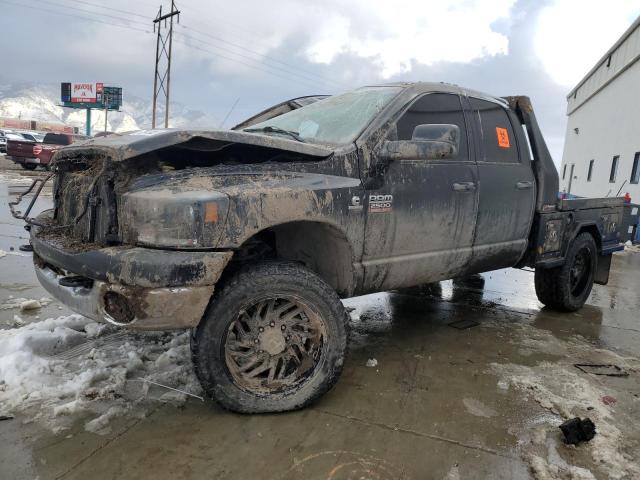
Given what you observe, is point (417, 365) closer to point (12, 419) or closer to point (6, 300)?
point (12, 419)

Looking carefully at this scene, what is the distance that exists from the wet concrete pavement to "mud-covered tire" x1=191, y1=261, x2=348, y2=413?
4.6 inches

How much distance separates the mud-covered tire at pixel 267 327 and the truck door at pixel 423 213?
0.50 m

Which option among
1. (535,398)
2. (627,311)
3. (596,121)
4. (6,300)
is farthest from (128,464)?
(596,121)

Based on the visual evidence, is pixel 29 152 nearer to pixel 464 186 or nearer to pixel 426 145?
pixel 464 186

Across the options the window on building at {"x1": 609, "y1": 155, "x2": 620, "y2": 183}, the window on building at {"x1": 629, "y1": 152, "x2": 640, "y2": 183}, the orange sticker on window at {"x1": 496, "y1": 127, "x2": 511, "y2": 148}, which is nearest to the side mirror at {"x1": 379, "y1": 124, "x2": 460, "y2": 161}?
the orange sticker on window at {"x1": 496, "y1": 127, "x2": 511, "y2": 148}

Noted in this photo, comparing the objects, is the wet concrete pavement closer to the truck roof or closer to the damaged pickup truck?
the damaged pickup truck

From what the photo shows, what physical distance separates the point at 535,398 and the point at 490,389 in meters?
0.26

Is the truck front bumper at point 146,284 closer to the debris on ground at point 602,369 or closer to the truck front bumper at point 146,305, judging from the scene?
the truck front bumper at point 146,305

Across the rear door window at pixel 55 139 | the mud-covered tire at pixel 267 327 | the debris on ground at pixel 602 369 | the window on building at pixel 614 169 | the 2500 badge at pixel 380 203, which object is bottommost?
the debris on ground at pixel 602 369

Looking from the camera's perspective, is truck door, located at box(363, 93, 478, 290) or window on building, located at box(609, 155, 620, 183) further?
window on building, located at box(609, 155, 620, 183)

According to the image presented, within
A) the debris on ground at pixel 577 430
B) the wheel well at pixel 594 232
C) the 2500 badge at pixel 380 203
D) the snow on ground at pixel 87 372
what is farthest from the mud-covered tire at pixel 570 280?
the snow on ground at pixel 87 372

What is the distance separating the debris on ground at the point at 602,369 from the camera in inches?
136

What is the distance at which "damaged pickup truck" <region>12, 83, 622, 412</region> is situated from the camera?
2.29 m

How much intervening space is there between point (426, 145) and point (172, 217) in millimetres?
1519
